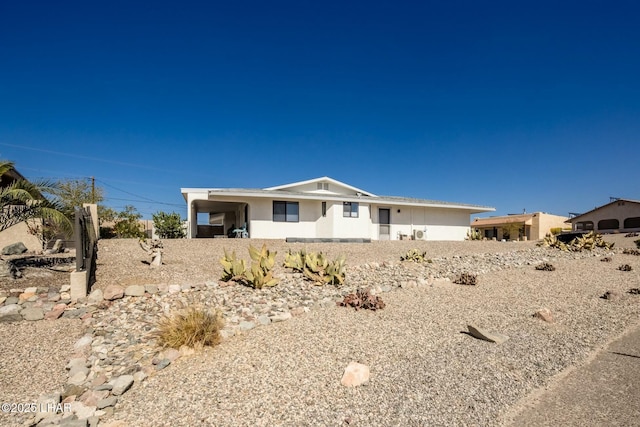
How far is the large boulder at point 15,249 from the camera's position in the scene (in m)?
13.9

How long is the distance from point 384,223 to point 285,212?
7171mm

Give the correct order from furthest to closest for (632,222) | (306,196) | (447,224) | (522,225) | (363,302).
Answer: (522,225)
(632,222)
(447,224)
(306,196)
(363,302)

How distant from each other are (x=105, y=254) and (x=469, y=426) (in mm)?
12564

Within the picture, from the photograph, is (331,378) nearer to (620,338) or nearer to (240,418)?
(240,418)

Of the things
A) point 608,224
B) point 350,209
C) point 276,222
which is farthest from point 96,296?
point 608,224

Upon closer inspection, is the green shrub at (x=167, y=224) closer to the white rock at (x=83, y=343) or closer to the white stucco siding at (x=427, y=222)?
the white stucco siding at (x=427, y=222)

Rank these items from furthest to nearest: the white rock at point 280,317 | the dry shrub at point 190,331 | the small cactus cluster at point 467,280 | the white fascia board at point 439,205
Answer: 1. the white fascia board at point 439,205
2. the small cactus cluster at point 467,280
3. the white rock at point 280,317
4. the dry shrub at point 190,331

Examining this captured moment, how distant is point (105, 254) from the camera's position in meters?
12.1

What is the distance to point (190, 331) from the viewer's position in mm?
5004

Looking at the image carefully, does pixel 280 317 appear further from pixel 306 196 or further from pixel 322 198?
pixel 322 198

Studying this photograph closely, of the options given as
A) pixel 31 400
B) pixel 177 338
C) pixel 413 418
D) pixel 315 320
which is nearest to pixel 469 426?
pixel 413 418

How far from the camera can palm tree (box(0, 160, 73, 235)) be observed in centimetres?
867

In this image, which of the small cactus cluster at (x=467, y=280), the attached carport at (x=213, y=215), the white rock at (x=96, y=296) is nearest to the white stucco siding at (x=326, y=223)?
the attached carport at (x=213, y=215)

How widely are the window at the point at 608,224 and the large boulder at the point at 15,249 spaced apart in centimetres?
4577
